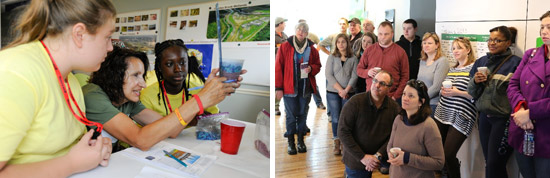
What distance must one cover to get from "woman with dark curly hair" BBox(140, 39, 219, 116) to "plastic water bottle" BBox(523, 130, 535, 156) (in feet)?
4.51

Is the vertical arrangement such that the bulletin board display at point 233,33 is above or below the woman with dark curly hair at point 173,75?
above

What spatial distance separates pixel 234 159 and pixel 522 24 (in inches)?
58.6

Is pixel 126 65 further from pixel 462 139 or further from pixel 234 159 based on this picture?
pixel 462 139

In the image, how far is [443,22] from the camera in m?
2.10

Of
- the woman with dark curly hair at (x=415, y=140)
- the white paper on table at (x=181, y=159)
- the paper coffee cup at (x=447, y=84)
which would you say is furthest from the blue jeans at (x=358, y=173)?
the white paper on table at (x=181, y=159)

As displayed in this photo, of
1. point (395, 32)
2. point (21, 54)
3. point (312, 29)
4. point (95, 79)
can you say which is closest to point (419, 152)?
point (395, 32)

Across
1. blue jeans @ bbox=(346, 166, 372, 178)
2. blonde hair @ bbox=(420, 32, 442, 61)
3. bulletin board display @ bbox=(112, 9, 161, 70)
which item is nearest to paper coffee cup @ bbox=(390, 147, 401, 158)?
blue jeans @ bbox=(346, 166, 372, 178)

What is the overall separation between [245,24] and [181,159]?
57cm

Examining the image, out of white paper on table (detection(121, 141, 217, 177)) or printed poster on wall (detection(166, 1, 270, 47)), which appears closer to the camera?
white paper on table (detection(121, 141, 217, 177))

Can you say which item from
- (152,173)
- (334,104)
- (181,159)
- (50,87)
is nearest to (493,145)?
(334,104)

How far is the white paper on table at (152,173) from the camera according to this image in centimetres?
104

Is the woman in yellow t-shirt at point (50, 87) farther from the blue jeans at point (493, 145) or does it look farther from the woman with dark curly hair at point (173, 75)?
the blue jeans at point (493, 145)

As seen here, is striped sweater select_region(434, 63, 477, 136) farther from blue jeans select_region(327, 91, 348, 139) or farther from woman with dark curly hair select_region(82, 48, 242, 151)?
woman with dark curly hair select_region(82, 48, 242, 151)

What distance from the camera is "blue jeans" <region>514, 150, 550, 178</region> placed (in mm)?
1681
